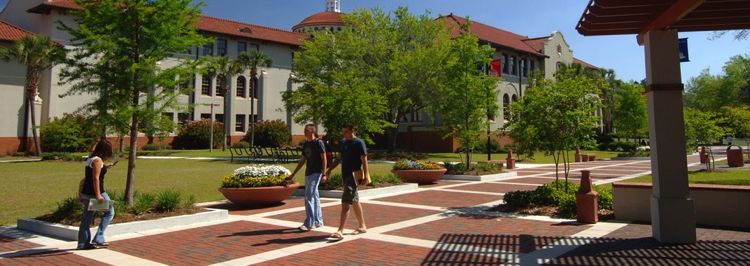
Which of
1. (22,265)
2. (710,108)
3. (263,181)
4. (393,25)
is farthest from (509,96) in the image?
(22,265)

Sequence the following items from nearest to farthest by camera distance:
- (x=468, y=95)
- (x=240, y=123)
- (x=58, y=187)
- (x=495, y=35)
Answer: (x=58, y=187) < (x=468, y=95) < (x=240, y=123) < (x=495, y=35)

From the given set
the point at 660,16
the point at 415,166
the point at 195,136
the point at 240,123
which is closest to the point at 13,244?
the point at 660,16

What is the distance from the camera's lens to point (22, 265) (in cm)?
599

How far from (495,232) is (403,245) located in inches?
70.9

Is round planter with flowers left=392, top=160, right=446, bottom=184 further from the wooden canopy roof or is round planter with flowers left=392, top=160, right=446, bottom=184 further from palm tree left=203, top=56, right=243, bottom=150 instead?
palm tree left=203, top=56, right=243, bottom=150

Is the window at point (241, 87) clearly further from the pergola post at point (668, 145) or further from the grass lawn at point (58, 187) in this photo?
the pergola post at point (668, 145)

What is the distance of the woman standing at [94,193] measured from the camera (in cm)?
670

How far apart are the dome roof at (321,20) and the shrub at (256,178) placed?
52450mm

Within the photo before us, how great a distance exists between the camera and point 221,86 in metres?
48.6

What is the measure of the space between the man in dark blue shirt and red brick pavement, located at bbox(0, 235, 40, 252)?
13.8ft

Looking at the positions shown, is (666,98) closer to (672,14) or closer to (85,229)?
(672,14)

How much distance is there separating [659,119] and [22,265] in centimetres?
825

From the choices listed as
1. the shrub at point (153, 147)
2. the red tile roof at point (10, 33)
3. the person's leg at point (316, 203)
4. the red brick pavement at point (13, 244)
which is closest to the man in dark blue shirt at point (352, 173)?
the person's leg at point (316, 203)

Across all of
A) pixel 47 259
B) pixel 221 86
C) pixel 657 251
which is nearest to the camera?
pixel 47 259
